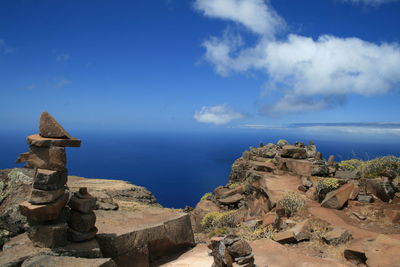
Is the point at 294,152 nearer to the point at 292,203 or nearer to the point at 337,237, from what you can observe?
the point at 292,203

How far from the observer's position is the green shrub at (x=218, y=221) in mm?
18297

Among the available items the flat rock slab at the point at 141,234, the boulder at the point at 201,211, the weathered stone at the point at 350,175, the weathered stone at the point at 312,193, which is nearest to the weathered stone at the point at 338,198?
the weathered stone at the point at 312,193

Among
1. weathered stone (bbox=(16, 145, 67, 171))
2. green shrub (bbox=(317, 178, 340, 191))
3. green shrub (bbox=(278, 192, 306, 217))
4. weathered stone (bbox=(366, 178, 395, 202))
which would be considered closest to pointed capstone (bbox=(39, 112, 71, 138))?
weathered stone (bbox=(16, 145, 67, 171))

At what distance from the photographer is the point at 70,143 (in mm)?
8641

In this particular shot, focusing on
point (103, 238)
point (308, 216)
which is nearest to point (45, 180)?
point (103, 238)

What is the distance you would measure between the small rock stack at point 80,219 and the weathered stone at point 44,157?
1376mm

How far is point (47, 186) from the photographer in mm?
8156

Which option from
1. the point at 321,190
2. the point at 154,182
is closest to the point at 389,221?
the point at 321,190

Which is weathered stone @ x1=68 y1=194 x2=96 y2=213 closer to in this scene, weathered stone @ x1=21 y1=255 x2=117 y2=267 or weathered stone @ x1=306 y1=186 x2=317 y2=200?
weathered stone @ x1=21 y1=255 x2=117 y2=267

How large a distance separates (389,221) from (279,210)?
205 inches

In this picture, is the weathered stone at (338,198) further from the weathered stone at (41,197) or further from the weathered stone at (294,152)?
the weathered stone at (41,197)

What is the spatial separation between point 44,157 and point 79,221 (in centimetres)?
233

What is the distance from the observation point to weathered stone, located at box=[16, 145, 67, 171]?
27.4ft

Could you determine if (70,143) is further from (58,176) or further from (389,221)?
(389,221)
